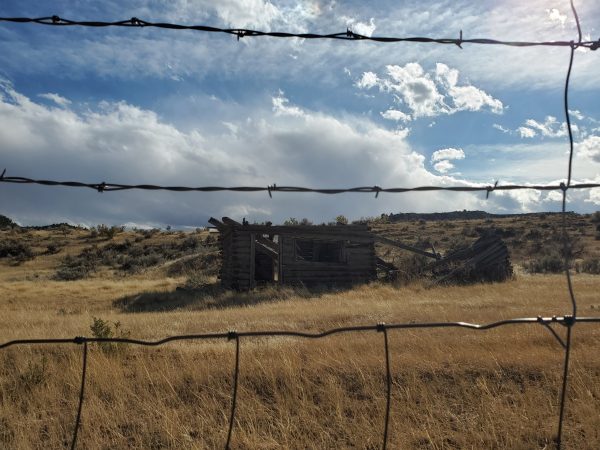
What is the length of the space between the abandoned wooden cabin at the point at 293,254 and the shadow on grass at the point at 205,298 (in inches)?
33.0

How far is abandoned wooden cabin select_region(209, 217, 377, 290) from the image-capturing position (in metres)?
19.7

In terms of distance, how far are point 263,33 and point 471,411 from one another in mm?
3654

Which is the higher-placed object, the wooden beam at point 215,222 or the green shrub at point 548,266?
the wooden beam at point 215,222

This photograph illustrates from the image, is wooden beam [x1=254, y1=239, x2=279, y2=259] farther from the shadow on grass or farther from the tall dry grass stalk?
the tall dry grass stalk

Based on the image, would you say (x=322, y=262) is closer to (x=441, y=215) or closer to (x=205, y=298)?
(x=205, y=298)

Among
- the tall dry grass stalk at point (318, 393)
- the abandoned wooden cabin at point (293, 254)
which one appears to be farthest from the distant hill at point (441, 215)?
the tall dry grass stalk at point (318, 393)

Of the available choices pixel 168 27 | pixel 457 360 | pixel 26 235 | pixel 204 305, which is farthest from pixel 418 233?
pixel 168 27

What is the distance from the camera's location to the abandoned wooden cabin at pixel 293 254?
Answer: 19.7m

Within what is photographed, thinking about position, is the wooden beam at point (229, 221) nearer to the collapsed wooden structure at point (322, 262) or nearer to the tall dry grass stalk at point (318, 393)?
the collapsed wooden structure at point (322, 262)

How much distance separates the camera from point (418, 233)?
45688 millimetres

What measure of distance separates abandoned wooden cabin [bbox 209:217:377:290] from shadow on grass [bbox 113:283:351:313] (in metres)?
0.84

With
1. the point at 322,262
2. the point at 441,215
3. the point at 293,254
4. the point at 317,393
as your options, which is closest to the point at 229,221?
the point at 293,254

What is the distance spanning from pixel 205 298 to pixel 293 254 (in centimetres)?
501

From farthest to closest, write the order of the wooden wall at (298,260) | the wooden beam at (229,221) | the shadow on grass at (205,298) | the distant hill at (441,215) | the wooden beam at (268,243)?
the distant hill at (441,215) → the wooden beam at (268,243) → the wooden wall at (298,260) → the wooden beam at (229,221) → the shadow on grass at (205,298)
